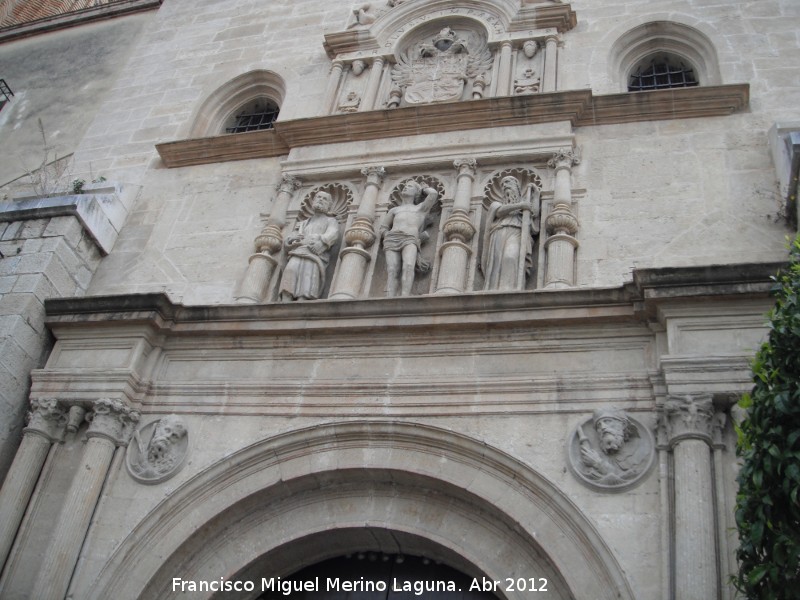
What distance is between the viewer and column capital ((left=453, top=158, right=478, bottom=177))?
929 centimetres

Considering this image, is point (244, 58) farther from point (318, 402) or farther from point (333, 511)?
point (333, 511)

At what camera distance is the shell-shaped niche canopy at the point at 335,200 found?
9555 millimetres

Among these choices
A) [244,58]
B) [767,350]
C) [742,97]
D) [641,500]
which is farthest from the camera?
[244,58]

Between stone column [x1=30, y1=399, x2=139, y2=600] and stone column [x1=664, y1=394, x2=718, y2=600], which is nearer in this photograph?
stone column [x1=664, y1=394, x2=718, y2=600]

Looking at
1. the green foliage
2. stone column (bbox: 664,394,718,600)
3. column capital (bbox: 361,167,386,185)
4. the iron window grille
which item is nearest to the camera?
the green foliage

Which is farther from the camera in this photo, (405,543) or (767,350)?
(405,543)

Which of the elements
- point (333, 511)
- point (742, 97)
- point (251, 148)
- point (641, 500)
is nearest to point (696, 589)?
point (641, 500)

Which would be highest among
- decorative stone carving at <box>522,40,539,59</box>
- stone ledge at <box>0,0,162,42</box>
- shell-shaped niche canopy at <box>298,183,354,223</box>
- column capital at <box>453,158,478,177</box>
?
stone ledge at <box>0,0,162,42</box>

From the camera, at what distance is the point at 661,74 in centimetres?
1047

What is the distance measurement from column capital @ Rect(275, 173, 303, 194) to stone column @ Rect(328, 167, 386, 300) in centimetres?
88

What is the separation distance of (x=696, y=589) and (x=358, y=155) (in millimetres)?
5790

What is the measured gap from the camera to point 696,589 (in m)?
5.79

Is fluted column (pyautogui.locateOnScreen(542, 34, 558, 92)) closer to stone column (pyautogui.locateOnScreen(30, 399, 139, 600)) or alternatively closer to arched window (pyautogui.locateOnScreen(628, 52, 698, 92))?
arched window (pyautogui.locateOnScreen(628, 52, 698, 92))

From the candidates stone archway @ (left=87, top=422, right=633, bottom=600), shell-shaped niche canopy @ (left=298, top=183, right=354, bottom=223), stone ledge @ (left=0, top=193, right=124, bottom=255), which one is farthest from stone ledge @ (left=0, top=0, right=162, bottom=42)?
stone archway @ (left=87, top=422, right=633, bottom=600)
